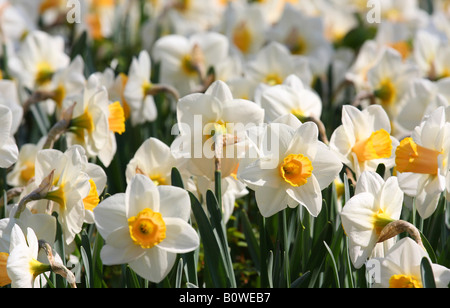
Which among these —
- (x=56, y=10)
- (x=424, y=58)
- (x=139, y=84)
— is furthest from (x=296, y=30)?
(x=56, y=10)

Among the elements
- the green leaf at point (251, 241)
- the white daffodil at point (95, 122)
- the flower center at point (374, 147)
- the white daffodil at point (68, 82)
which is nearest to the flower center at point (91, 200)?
the white daffodil at point (95, 122)

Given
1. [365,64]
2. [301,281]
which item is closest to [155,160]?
[301,281]

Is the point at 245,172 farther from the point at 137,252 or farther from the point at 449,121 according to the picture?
the point at 449,121

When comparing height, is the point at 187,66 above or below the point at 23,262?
above

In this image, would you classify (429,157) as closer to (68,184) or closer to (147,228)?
(147,228)

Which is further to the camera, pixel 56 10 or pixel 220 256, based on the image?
pixel 56 10

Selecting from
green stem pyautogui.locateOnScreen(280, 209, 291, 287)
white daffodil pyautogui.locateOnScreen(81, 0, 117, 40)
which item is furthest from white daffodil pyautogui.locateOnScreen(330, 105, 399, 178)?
white daffodil pyautogui.locateOnScreen(81, 0, 117, 40)
